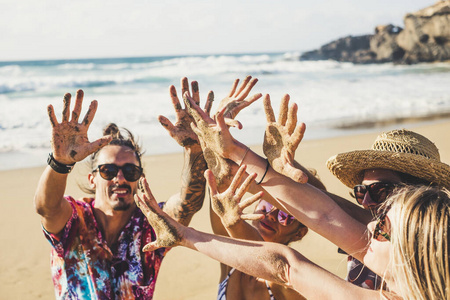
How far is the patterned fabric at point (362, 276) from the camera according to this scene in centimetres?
250

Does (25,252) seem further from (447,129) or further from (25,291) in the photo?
(447,129)

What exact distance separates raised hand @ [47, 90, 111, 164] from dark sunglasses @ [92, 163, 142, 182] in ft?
1.50

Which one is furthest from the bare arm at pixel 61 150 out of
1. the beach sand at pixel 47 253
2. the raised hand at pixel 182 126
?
the beach sand at pixel 47 253

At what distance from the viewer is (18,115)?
12.7 metres

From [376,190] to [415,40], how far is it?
41.1m

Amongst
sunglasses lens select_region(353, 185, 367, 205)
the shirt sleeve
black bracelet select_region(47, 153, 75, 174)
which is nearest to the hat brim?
sunglasses lens select_region(353, 185, 367, 205)

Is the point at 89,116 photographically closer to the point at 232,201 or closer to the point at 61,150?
the point at 61,150

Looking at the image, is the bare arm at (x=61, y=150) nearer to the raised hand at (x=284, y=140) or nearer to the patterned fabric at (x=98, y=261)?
the patterned fabric at (x=98, y=261)

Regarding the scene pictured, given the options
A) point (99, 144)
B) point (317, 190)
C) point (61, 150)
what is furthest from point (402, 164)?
point (61, 150)

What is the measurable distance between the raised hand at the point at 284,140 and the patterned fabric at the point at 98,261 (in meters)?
1.20

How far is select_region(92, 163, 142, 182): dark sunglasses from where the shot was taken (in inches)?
121

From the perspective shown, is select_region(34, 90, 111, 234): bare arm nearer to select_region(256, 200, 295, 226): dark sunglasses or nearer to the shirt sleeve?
the shirt sleeve

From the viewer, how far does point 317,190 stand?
7.28 feet

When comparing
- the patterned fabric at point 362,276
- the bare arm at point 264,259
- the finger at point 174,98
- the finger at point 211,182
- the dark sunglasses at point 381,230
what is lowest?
the patterned fabric at point 362,276
